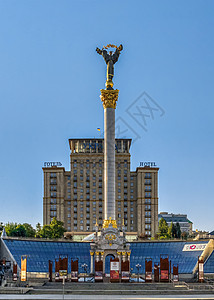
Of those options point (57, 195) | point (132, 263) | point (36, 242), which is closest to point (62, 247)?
point (36, 242)

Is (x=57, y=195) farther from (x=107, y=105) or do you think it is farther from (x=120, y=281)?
(x=120, y=281)

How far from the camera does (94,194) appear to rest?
615ft

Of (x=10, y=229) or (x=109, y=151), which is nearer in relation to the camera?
(x=109, y=151)

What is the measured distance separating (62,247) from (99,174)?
228 ft

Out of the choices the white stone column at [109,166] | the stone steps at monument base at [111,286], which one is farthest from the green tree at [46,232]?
the stone steps at monument base at [111,286]

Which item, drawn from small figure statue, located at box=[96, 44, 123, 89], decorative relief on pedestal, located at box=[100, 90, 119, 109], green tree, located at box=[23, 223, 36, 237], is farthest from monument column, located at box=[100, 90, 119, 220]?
green tree, located at box=[23, 223, 36, 237]

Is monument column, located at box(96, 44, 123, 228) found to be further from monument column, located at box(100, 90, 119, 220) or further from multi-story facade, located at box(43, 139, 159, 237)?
multi-story facade, located at box(43, 139, 159, 237)

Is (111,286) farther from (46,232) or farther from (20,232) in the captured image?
(20,232)

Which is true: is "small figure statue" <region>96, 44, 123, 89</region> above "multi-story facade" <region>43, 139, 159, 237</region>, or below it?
above

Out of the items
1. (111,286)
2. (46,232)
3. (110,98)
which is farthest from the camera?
(46,232)

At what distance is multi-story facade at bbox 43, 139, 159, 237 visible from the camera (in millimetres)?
182875

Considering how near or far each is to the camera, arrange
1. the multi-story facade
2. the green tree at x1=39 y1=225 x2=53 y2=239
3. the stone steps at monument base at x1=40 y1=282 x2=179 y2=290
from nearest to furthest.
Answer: the stone steps at monument base at x1=40 y1=282 x2=179 y2=290 < the green tree at x1=39 y1=225 x2=53 y2=239 < the multi-story facade

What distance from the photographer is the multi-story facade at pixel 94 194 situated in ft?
600

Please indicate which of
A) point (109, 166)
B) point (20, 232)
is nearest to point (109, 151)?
point (109, 166)
